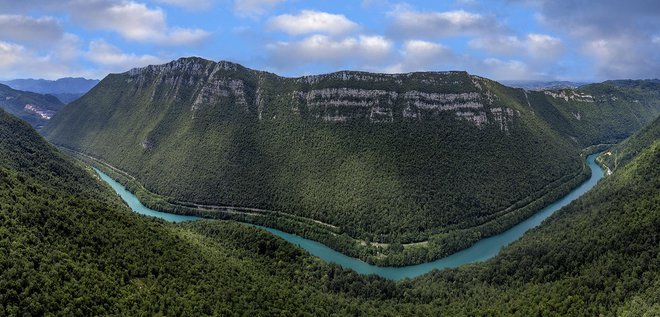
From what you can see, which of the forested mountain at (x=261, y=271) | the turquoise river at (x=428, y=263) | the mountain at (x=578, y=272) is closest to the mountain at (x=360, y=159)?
the turquoise river at (x=428, y=263)

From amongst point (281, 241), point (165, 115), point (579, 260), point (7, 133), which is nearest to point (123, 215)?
point (281, 241)

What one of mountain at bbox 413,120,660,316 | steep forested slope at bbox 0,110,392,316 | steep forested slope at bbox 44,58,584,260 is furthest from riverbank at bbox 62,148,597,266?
steep forested slope at bbox 0,110,392,316

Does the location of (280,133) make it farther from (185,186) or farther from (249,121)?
(185,186)

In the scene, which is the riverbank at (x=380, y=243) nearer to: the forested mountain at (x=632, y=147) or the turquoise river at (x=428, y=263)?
the turquoise river at (x=428, y=263)

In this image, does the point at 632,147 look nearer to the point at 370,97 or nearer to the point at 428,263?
the point at 370,97

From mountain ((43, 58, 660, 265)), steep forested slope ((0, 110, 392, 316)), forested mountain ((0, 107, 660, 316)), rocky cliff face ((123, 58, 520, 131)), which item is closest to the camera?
steep forested slope ((0, 110, 392, 316))

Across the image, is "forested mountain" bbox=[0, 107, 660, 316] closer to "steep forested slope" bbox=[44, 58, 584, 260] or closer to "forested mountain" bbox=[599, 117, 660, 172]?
"steep forested slope" bbox=[44, 58, 584, 260]
